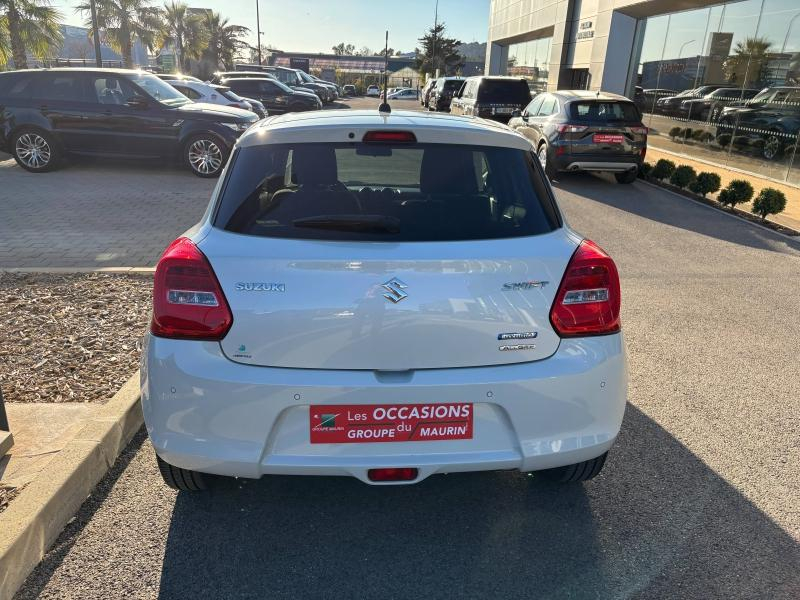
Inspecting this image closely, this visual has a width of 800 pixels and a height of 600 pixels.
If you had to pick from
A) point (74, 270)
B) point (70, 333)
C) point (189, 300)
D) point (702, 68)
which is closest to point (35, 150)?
point (74, 270)

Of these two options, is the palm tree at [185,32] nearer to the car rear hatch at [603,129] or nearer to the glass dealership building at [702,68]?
the glass dealership building at [702,68]

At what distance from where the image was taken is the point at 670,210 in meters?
10.1

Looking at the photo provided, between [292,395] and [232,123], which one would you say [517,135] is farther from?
[232,123]

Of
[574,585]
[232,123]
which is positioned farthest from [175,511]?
[232,123]

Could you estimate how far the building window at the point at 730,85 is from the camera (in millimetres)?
13070

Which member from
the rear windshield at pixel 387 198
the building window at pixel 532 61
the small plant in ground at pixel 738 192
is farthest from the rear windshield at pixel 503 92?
the rear windshield at pixel 387 198

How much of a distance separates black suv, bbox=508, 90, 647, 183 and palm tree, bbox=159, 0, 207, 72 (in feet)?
150

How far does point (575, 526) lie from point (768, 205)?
322 inches

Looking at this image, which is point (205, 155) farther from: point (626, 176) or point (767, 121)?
point (767, 121)

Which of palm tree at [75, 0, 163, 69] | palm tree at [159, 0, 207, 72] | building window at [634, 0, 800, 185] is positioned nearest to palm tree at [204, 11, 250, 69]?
palm tree at [159, 0, 207, 72]

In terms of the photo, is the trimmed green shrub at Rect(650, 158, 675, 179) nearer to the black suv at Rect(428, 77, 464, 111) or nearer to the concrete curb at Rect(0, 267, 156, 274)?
the concrete curb at Rect(0, 267, 156, 274)

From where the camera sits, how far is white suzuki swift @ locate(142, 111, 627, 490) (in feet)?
7.35

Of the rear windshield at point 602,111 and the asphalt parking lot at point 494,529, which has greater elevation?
the rear windshield at point 602,111

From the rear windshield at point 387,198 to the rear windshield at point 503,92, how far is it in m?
16.4
